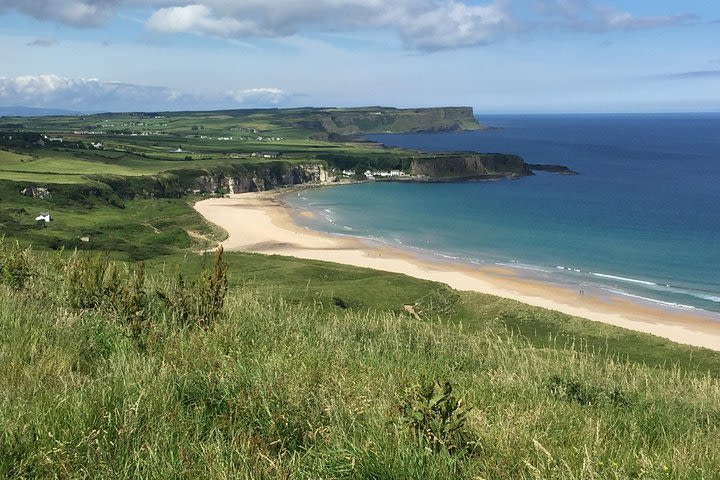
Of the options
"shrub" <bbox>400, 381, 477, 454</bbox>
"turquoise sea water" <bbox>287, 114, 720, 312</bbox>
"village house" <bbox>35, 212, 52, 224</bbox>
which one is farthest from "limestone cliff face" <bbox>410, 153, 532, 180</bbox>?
"shrub" <bbox>400, 381, 477, 454</bbox>

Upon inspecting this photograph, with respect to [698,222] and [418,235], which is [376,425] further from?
[698,222]

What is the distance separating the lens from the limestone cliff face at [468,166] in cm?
14662

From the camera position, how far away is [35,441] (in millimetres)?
4168

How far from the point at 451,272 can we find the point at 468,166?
302 feet

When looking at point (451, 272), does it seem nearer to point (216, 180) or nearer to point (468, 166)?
point (216, 180)

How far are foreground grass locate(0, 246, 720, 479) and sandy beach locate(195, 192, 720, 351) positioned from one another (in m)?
40.6

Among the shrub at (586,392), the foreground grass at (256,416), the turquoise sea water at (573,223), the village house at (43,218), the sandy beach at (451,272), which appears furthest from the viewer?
the village house at (43,218)

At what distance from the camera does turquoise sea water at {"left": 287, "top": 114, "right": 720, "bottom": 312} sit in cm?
6130

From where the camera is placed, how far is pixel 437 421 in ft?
15.5

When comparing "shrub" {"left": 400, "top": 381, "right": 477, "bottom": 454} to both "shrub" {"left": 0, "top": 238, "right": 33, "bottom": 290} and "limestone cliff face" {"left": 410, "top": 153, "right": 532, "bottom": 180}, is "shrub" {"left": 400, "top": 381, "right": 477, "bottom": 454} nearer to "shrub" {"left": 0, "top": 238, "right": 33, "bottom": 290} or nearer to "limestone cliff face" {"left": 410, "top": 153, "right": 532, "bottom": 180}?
"shrub" {"left": 0, "top": 238, "right": 33, "bottom": 290}

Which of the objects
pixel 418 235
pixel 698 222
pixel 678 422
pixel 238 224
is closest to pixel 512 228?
pixel 418 235

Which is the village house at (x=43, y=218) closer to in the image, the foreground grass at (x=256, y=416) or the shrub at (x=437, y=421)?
the foreground grass at (x=256, y=416)

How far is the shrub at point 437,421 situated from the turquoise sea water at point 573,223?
53910 mm

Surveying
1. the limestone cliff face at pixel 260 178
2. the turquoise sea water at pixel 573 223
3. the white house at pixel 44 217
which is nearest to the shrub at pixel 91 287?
the turquoise sea water at pixel 573 223
